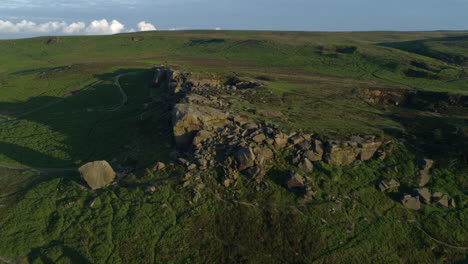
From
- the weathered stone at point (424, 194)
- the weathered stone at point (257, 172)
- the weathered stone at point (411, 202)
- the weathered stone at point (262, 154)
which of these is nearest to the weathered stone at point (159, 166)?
the weathered stone at point (257, 172)

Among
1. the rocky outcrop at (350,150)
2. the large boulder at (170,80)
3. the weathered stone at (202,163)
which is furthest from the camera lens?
the large boulder at (170,80)

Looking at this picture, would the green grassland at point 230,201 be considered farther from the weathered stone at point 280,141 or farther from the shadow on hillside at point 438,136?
the weathered stone at point 280,141

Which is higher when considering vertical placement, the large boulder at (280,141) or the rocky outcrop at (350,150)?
the large boulder at (280,141)

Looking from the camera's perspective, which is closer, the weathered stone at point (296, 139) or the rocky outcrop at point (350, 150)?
the rocky outcrop at point (350, 150)

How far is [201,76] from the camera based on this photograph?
50188mm

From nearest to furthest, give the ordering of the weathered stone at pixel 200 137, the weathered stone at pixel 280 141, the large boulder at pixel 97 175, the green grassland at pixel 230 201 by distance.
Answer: the green grassland at pixel 230 201
the large boulder at pixel 97 175
the weathered stone at pixel 280 141
the weathered stone at pixel 200 137

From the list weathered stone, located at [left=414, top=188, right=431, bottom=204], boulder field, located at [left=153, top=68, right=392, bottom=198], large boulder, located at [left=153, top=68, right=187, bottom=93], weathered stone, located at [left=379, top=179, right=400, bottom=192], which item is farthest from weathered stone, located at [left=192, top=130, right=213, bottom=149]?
weathered stone, located at [left=414, top=188, right=431, bottom=204]

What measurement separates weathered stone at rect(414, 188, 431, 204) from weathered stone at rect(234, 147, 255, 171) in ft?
48.6

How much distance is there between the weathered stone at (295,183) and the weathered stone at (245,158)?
3.61m

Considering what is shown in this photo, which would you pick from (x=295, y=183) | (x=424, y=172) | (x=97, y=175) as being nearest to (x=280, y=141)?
(x=295, y=183)

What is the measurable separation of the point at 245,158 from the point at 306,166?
573cm

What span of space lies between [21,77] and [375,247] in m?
87.4

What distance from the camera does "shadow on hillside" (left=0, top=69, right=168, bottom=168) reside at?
3241 cm

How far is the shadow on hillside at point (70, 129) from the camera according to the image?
1276 inches
